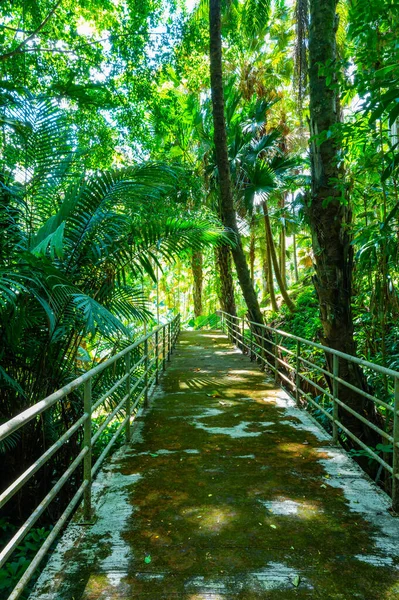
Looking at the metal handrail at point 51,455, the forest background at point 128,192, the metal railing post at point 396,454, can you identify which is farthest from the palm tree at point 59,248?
the metal railing post at point 396,454

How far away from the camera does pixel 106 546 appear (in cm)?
274

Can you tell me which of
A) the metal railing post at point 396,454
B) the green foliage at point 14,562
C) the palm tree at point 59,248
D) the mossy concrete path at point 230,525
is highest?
the palm tree at point 59,248

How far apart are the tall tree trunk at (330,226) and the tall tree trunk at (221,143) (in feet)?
14.9

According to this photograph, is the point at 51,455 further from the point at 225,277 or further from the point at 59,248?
the point at 225,277

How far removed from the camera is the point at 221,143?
10.7 metres

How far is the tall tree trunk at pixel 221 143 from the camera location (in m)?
10.1

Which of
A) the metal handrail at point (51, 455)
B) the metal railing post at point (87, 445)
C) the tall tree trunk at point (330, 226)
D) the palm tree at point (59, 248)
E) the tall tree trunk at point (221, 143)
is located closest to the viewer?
the metal handrail at point (51, 455)

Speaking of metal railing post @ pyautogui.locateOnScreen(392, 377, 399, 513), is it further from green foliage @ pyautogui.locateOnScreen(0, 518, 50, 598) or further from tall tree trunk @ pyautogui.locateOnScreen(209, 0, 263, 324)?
tall tree trunk @ pyautogui.locateOnScreen(209, 0, 263, 324)

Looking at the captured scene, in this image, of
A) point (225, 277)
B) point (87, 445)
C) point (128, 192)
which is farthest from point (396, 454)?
point (225, 277)

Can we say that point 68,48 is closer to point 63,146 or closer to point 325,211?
point 63,146

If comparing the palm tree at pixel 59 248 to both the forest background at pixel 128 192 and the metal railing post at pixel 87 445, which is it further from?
the metal railing post at pixel 87 445

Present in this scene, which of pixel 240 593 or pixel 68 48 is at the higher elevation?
pixel 68 48

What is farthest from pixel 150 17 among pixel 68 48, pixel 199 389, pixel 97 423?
pixel 97 423

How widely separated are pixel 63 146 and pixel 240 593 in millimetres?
4704
